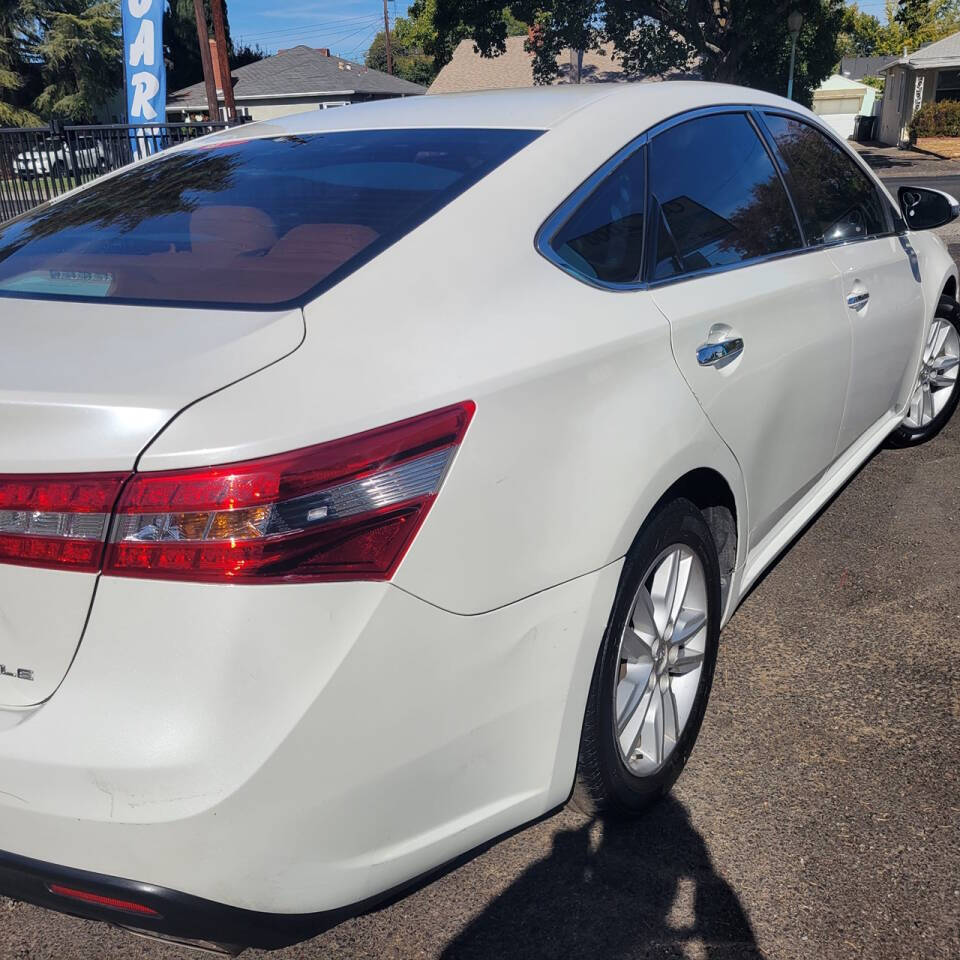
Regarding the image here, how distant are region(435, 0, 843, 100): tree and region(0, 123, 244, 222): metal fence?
19.2m

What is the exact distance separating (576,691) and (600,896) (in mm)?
578

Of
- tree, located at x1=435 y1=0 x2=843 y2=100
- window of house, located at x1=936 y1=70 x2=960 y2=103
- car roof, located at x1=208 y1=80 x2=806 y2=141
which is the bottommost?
window of house, located at x1=936 y1=70 x2=960 y2=103

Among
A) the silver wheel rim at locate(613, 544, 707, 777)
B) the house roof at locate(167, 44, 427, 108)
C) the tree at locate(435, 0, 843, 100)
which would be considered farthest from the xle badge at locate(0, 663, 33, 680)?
the house roof at locate(167, 44, 427, 108)

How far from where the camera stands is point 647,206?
2.50 m

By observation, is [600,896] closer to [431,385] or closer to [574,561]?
[574,561]

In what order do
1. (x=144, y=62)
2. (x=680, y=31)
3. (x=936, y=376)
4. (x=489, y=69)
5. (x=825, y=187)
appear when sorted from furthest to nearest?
(x=489, y=69), (x=680, y=31), (x=144, y=62), (x=936, y=376), (x=825, y=187)

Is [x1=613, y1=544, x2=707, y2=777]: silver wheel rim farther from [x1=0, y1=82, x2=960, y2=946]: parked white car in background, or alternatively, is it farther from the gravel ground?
the gravel ground

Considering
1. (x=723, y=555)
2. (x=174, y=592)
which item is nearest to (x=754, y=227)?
(x=723, y=555)

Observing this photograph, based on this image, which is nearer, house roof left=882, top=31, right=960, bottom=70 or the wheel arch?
the wheel arch

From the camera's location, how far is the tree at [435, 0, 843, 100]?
2836 cm

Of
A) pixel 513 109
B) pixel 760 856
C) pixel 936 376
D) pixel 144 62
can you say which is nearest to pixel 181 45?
pixel 144 62

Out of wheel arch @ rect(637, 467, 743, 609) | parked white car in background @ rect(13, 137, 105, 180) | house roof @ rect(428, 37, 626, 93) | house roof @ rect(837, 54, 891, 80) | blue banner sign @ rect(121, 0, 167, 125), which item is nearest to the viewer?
wheel arch @ rect(637, 467, 743, 609)

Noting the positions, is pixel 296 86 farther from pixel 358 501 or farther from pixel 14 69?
pixel 358 501

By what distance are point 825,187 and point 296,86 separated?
49.4 meters
